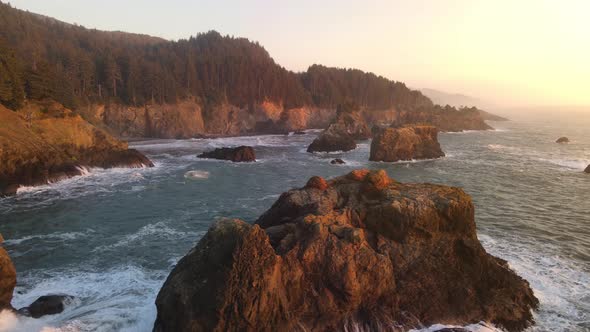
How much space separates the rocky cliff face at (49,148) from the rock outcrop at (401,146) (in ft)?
108

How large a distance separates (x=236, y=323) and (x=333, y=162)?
44.4 metres

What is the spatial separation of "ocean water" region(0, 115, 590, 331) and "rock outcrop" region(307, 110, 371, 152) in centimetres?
1391

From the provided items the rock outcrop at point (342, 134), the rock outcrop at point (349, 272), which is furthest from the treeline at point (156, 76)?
the rock outcrop at point (349, 272)

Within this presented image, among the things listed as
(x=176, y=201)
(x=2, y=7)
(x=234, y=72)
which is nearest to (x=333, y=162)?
(x=176, y=201)

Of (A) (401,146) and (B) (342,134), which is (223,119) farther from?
(A) (401,146)

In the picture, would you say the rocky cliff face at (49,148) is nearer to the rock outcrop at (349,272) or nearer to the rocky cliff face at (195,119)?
the rocky cliff face at (195,119)

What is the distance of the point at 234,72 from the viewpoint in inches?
4633

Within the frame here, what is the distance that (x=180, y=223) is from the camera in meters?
27.8

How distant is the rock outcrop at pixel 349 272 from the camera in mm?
12625

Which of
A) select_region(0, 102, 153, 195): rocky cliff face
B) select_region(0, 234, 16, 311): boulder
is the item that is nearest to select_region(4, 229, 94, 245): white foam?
select_region(0, 234, 16, 311): boulder

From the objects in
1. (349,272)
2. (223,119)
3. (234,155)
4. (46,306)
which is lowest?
(46,306)

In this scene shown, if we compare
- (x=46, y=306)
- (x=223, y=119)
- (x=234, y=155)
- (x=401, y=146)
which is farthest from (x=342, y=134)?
(x=46, y=306)

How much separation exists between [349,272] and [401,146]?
47680 mm

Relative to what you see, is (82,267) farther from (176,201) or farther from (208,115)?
(208,115)
